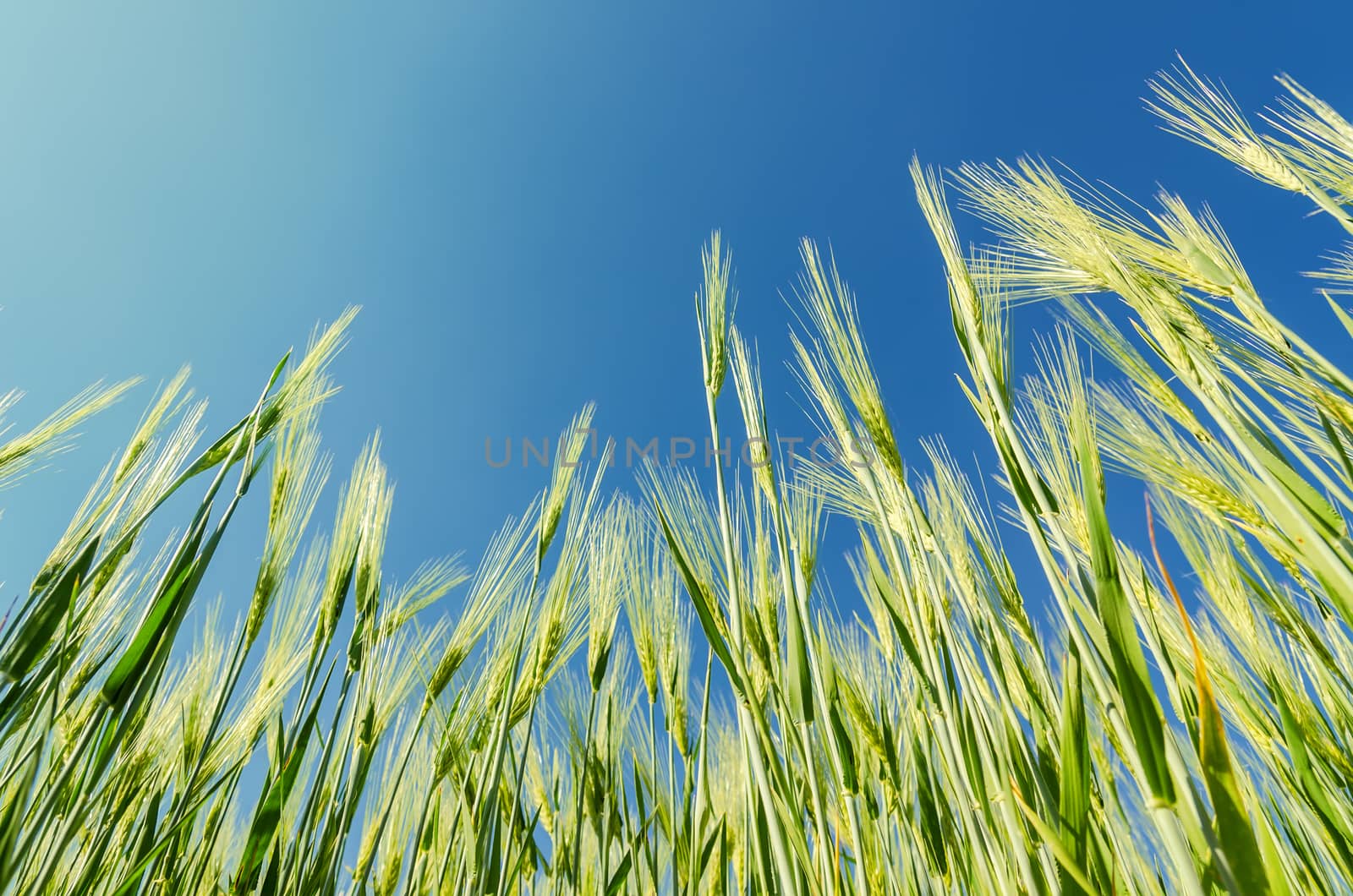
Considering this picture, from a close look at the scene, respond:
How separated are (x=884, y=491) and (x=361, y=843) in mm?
1144

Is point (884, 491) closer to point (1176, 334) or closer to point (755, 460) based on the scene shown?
point (755, 460)

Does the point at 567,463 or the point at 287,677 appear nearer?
the point at 287,677

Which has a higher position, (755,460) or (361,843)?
(755,460)

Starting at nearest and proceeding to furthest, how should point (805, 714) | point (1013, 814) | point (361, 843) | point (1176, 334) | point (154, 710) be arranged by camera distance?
point (1013, 814) < point (805, 714) < point (1176, 334) < point (154, 710) < point (361, 843)

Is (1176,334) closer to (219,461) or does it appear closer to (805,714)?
(805,714)

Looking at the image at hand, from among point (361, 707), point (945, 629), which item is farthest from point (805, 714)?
point (361, 707)

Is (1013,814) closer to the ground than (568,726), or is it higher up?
closer to the ground

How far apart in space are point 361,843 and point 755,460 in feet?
3.42

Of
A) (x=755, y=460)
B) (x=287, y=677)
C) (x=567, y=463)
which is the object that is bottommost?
(x=287, y=677)

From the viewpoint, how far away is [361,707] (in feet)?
3.37

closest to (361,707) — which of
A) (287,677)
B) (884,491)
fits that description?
(287,677)

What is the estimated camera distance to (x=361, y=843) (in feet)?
4.40

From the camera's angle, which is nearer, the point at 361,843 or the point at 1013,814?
the point at 1013,814

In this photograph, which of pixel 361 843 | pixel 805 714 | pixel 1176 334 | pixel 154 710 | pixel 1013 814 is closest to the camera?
pixel 1013 814
